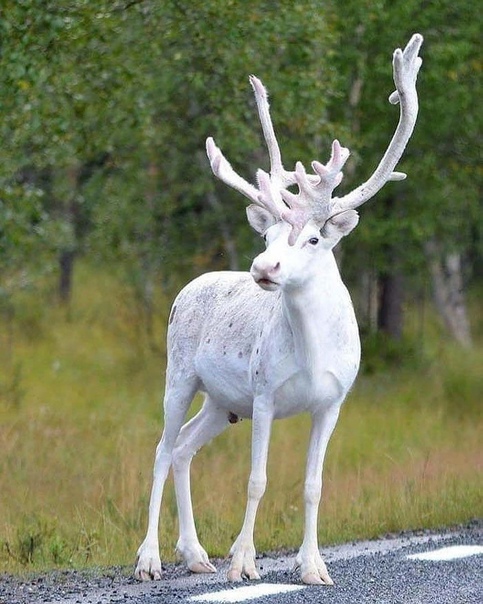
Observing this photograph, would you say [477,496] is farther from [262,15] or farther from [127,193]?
[127,193]

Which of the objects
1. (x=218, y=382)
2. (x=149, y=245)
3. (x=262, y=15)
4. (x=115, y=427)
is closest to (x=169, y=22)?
(x=262, y=15)

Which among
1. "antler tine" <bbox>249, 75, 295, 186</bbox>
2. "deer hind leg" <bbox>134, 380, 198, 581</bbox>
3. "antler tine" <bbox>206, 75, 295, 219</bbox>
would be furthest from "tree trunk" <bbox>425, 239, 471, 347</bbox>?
→ "antler tine" <bbox>206, 75, 295, 219</bbox>

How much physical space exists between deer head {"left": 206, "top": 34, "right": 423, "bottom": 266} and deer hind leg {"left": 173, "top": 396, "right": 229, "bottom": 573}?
152 centimetres

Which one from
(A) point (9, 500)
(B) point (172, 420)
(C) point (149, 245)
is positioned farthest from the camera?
(C) point (149, 245)

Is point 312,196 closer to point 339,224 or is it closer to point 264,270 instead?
point 339,224

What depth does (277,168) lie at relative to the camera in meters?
8.48

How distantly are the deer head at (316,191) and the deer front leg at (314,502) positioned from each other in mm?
962

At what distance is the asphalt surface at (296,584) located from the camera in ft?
24.9

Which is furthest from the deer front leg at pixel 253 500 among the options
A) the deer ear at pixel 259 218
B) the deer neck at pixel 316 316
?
the deer ear at pixel 259 218

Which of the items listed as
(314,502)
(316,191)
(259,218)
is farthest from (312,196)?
(314,502)

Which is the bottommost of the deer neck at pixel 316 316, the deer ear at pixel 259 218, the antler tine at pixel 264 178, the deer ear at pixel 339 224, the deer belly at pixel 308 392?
the deer belly at pixel 308 392

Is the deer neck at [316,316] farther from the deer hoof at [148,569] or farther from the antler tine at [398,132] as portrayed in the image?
the deer hoof at [148,569]

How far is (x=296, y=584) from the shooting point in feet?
26.5

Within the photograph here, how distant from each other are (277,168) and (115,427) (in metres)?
6.22
